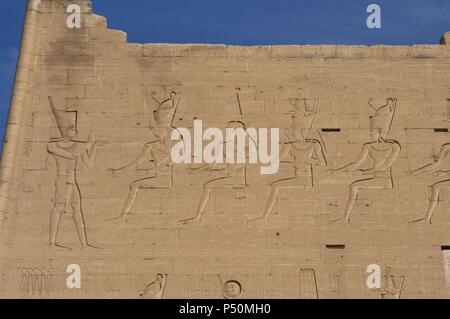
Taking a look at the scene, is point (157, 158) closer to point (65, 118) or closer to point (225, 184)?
point (225, 184)

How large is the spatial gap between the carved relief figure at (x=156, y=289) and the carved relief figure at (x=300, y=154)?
191 cm

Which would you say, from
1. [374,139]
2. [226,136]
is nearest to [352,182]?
[374,139]

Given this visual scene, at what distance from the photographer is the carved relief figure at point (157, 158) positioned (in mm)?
18297

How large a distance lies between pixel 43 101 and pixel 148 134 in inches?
72.8

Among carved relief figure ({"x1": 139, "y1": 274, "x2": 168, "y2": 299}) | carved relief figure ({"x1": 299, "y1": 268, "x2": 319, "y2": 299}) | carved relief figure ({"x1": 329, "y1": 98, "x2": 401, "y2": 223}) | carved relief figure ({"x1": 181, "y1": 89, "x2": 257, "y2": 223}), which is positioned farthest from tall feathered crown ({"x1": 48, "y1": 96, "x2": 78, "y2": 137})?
carved relief figure ({"x1": 299, "y1": 268, "x2": 319, "y2": 299})

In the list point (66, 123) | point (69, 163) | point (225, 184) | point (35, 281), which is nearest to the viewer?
point (35, 281)

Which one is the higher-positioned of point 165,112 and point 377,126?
point 165,112

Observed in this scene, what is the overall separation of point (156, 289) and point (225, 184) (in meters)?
2.04

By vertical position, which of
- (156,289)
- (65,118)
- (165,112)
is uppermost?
(165,112)

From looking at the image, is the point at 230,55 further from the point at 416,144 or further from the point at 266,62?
the point at 416,144

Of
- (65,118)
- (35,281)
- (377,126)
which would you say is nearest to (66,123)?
(65,118)

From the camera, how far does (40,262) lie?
58.6 ft

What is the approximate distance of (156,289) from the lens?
58.3 ft

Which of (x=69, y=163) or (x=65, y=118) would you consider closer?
(x=69, y=163)
